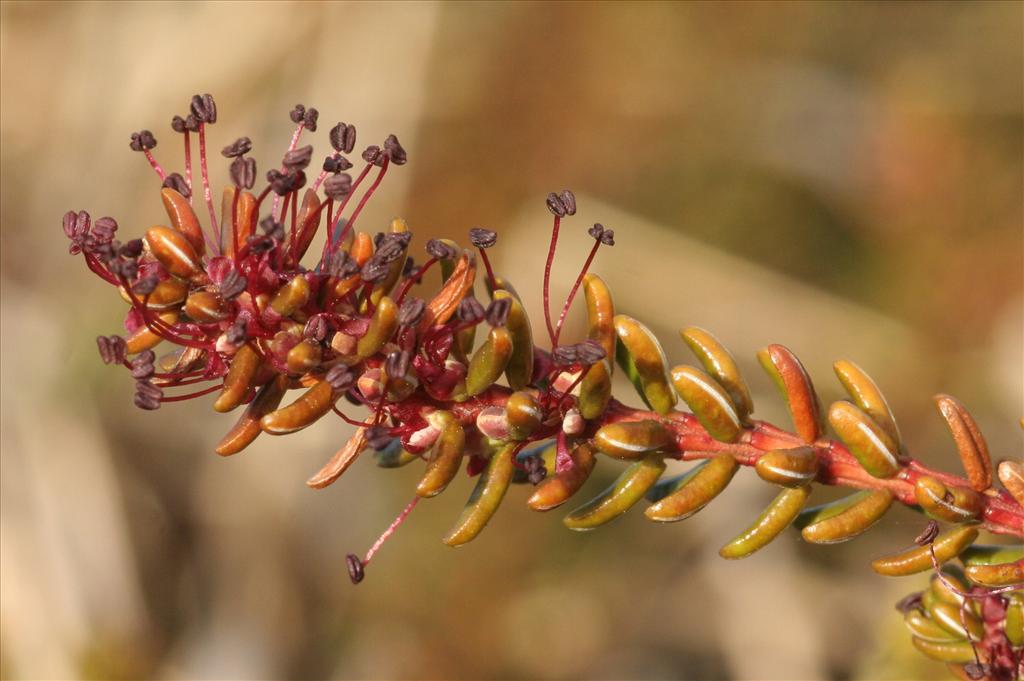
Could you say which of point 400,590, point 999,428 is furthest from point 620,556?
point 999,428

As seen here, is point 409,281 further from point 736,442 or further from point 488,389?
point 736,442

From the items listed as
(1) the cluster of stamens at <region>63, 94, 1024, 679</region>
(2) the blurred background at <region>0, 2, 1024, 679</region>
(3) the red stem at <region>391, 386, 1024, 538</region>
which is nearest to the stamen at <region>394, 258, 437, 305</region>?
(1) the cluster of stamens at <region>63, 94, 1024, 679</region>

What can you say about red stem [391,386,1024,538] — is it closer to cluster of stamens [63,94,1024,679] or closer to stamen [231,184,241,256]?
cluster of stamens [63,94,1024,679]

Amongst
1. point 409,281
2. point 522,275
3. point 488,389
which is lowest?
point 522,275

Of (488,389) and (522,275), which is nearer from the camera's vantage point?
(488,389)

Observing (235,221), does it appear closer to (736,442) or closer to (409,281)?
(409,281)

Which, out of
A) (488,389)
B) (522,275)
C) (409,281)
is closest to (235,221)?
(409,281)

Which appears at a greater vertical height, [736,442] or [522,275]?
[736,442]

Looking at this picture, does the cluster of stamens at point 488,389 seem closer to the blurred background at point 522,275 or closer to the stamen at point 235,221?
the stamen at point 235,221

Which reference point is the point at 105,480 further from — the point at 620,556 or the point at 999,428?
the point at 999,428
